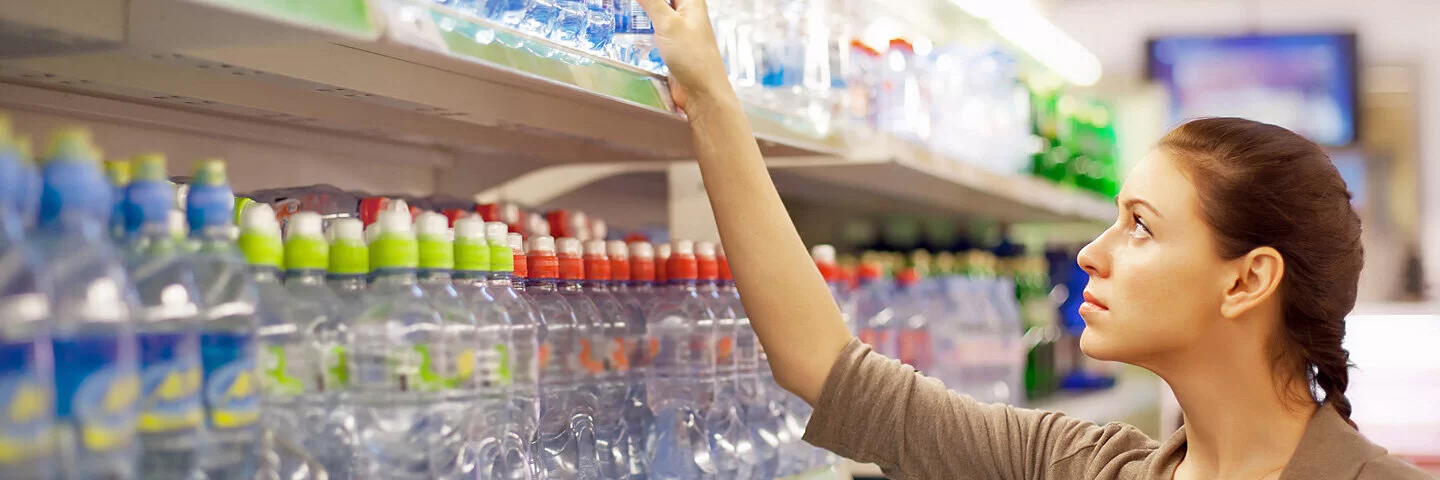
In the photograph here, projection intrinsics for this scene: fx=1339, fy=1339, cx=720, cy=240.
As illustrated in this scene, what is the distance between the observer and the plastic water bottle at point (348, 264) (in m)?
1.16

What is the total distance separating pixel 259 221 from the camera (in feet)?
3.52

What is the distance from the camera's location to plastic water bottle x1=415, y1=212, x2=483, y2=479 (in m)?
1.17

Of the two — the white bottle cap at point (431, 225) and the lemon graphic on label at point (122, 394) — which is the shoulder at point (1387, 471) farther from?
the lemon graphic on label at point (122, 394)

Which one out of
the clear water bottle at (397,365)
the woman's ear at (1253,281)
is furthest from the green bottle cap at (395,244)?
the woman's ear at (1253,281)

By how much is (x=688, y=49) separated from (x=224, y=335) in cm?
70

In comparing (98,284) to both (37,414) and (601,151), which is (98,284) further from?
(601,151)

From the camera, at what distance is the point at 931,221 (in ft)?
13.5

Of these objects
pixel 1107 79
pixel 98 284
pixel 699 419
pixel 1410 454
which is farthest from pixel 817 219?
pixel 1410 454

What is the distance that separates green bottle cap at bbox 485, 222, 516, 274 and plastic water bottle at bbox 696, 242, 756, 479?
1.64ft

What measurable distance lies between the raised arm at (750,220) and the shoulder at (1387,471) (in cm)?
64

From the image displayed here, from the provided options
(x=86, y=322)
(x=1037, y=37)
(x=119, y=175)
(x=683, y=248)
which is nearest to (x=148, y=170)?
(x=119, y=175)

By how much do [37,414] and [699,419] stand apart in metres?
1.05

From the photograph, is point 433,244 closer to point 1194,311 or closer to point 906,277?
point 1194,311

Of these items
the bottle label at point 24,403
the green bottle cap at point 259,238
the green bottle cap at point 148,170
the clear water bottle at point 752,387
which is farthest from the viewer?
the clear water bottle at point 752,387
